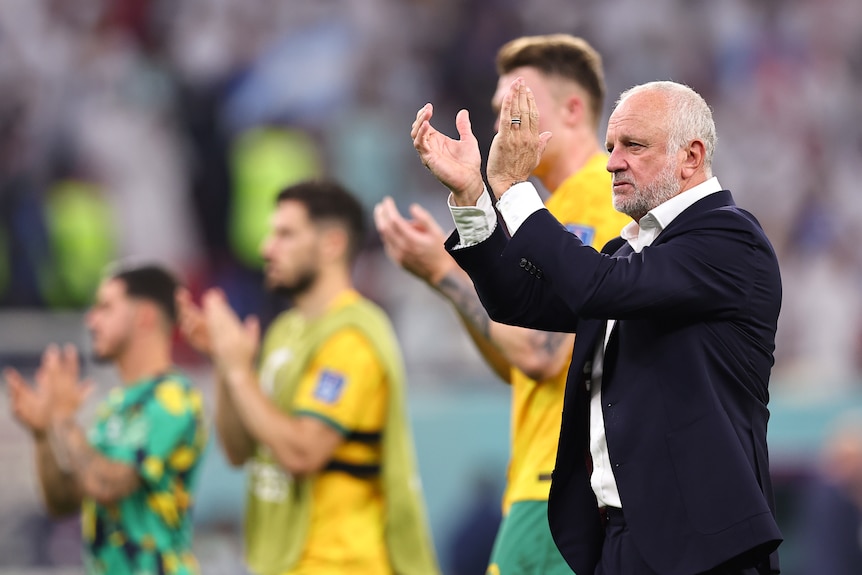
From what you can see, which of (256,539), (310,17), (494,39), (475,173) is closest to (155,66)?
(310,17)

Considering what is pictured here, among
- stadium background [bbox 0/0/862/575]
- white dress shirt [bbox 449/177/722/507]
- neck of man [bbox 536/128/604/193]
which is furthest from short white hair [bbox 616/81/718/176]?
stadium background [bbox 0/0/862/575]

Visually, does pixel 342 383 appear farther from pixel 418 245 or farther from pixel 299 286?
pixel 418 245

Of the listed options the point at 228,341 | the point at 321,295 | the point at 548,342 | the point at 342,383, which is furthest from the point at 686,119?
the point at 321,295

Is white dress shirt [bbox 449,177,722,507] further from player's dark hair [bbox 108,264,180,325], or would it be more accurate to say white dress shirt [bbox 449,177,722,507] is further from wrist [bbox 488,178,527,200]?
player's dark hair [bbox 108,264,180,325]

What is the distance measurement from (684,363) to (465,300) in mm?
1613

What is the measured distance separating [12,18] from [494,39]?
482 centimetres

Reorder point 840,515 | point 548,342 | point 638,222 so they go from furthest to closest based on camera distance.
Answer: point 840,515 < point 548,342 < point 638,222

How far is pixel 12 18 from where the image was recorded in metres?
13.5

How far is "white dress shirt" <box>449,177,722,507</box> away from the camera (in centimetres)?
362

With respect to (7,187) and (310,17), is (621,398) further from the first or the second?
(310,17)

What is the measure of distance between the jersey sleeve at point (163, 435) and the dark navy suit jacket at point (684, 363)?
314 centimetres

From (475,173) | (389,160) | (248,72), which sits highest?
(248,72)

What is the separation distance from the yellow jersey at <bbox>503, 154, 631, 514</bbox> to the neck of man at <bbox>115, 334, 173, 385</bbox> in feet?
8.40

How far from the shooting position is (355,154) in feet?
42.9
